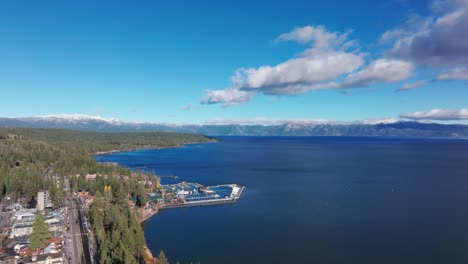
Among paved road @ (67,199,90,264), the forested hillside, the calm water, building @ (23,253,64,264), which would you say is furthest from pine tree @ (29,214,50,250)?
the calm water

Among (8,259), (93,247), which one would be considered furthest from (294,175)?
(8,259)

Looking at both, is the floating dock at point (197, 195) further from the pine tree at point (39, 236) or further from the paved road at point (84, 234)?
the pine tree at point (39, 236)

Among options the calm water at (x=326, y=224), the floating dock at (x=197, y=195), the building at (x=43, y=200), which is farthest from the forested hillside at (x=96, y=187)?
the floating dock at (x=197, y=195)

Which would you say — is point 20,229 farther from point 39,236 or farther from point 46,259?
point 46,259

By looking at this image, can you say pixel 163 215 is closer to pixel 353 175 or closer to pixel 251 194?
pixel 251 194

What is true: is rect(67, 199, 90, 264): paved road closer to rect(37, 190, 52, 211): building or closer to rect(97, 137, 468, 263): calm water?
rect(37, 190, 52, 211): building

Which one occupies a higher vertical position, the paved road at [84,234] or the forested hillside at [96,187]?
the forested hillside at [96,187]

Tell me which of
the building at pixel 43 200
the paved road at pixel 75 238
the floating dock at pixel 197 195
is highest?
the building at pixel 43 200
